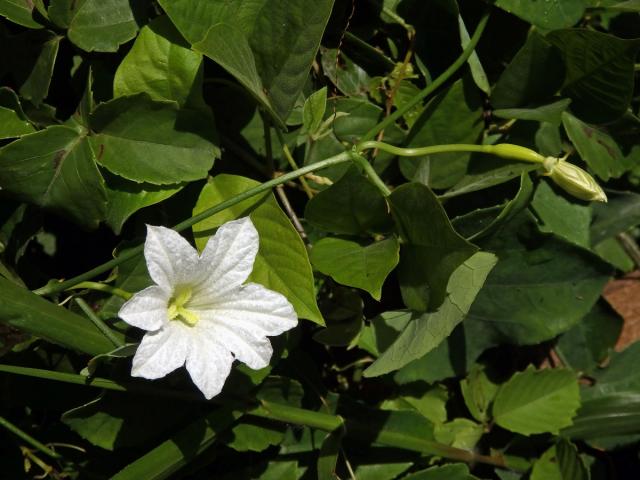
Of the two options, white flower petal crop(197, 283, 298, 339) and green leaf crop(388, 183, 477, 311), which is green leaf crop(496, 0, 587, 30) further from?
white flower petal crop(197, 283, 298, 339)

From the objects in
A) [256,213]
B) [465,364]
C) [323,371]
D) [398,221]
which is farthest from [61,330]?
[465,364]

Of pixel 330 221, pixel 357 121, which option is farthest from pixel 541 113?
pixel 330 221

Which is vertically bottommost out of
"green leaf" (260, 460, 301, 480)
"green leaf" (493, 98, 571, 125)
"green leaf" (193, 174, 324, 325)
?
"green leaf" (260, 460, 301, 480)

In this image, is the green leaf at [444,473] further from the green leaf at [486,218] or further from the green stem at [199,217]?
the green stem at [199,217]

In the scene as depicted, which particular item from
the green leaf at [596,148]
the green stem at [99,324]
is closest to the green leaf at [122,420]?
the green stem at [99,324]

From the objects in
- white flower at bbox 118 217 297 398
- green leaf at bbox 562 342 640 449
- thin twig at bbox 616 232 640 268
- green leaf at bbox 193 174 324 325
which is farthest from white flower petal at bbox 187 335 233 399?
thin twig at bbox 616 232 640 268

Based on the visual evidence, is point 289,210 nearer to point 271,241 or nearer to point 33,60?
point 271,241
